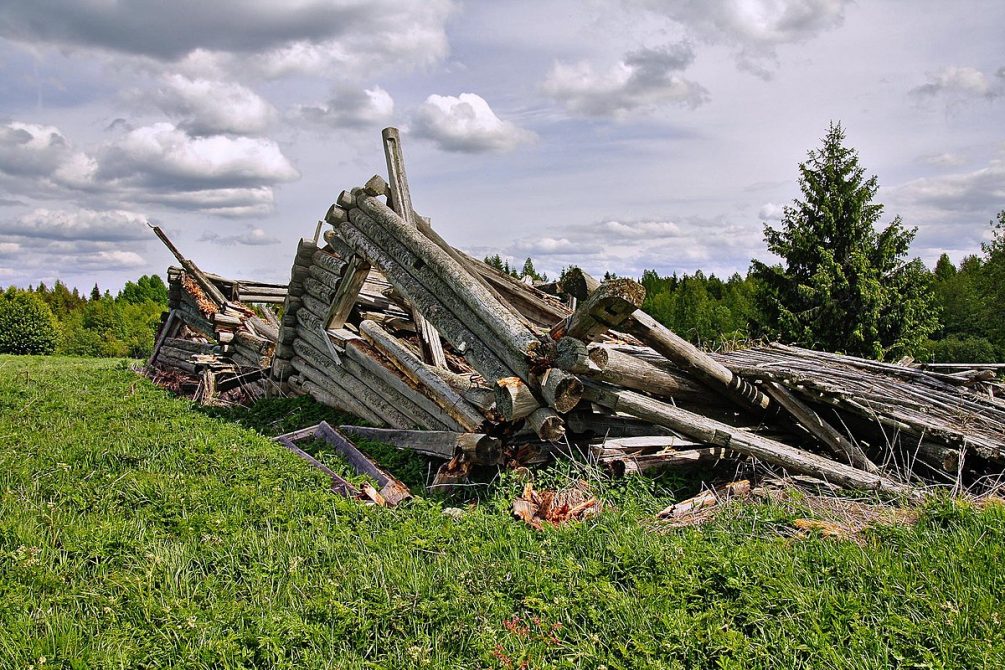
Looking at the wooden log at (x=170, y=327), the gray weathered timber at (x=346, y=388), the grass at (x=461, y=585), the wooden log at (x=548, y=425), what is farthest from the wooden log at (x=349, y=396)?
the wooden log at (x=170, y=327)

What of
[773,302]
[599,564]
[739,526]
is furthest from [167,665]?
[773,302]

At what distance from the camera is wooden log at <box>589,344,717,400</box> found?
580 cm

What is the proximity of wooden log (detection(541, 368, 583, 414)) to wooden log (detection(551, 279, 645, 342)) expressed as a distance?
1.10 ft

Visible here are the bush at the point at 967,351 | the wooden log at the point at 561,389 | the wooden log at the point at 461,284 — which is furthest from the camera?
the bush at the point at 967,351

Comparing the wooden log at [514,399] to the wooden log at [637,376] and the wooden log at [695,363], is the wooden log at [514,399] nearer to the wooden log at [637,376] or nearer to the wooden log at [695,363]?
the wooden log at [637,376]

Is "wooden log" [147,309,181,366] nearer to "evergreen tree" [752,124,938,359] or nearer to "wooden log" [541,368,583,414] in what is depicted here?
"wooden log" [541,368,583,414]

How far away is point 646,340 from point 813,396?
1.66m

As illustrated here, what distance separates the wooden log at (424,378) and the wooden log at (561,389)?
0.91 metres

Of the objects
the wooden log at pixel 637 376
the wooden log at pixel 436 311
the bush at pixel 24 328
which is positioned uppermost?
the wooden log at pixel 436 311

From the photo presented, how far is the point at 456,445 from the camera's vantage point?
6.13m

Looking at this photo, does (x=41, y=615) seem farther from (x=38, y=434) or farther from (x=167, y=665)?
(x=38, y=434)

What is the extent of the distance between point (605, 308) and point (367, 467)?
2.60 metres

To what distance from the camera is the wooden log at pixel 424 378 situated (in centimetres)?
657

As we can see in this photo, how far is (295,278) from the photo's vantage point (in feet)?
32.3
